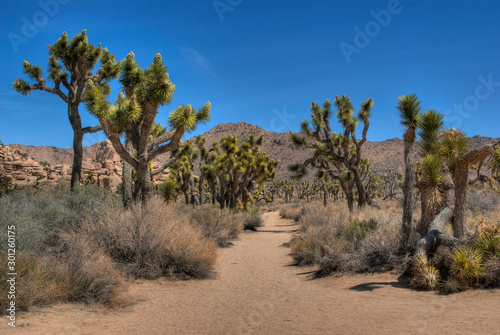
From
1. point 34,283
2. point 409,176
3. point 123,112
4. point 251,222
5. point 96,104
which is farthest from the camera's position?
point 251,222

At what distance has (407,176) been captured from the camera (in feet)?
30.7

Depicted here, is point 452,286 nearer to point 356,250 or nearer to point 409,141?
point 356,250

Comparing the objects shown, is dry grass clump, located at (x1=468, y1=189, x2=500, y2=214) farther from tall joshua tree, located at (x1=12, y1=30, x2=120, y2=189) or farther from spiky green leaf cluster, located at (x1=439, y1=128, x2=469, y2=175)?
tall joshua tree, located at (x1=12, y1=30, x2=120, y2=189)

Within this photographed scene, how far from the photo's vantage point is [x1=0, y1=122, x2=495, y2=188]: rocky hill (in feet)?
125

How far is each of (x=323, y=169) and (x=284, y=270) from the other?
15724mm

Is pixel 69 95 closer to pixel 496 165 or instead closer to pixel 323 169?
pixel 496 165

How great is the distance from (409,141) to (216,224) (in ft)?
28.2

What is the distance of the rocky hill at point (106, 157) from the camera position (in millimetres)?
38169

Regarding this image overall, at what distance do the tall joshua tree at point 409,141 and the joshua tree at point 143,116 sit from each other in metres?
5.99

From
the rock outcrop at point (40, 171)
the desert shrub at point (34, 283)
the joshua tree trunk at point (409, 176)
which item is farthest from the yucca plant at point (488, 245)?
the rock outcrop at point (40, 171)

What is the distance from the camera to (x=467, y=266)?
6148mm

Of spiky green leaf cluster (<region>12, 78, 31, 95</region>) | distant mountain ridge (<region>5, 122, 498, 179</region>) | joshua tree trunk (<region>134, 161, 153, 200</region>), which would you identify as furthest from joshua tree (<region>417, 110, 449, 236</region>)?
distant mountain ridge (<region>5, 122, 498, 179</region>)

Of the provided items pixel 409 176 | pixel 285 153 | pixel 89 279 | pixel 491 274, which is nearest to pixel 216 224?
pixel 409 176

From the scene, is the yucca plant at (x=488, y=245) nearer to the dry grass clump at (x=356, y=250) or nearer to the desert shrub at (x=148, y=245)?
the dry grass clump at (x=356, y=250)
